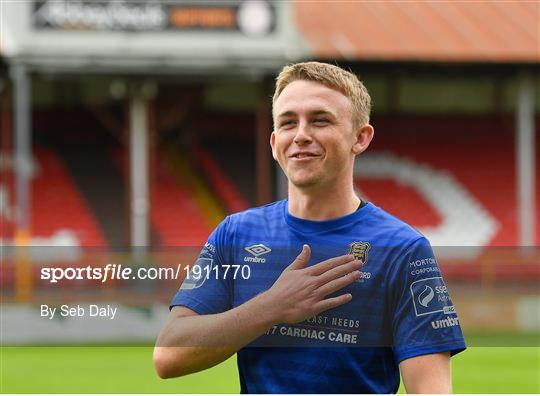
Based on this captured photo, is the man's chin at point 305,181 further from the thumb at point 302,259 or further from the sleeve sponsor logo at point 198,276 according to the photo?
the sleeve sponsor logo at point 198,276

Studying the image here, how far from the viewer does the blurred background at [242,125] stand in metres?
19.6

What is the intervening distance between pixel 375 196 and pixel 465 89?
3.97 metres

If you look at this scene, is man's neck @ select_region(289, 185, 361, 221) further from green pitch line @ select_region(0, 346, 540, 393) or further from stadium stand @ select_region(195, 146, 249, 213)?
stadium stand @ select_region(195, 146, 249, 213)

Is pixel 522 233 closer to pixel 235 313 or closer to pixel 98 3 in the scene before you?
pixel 98 3

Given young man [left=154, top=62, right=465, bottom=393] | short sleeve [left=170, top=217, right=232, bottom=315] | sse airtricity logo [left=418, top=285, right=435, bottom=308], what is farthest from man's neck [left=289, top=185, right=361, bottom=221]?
sse airtricity logo [left=418, top=285, right=435, bottom=308]

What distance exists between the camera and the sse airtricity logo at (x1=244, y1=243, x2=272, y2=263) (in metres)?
3.13

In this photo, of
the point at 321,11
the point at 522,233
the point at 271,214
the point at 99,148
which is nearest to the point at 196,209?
the point at 99,148

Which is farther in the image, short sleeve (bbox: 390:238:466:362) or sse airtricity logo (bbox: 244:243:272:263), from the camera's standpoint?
sse airtricity logo (bbox: 244:243:272:263)

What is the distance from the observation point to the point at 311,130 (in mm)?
2922

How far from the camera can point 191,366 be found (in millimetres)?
2973

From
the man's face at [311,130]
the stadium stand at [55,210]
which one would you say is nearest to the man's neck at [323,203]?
the man's face at [311,130]

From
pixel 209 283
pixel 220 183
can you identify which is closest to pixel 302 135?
pixel 209 283

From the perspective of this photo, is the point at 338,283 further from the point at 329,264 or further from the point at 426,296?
the point at 426,296

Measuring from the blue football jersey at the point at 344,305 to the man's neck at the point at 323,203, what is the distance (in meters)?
0.02
